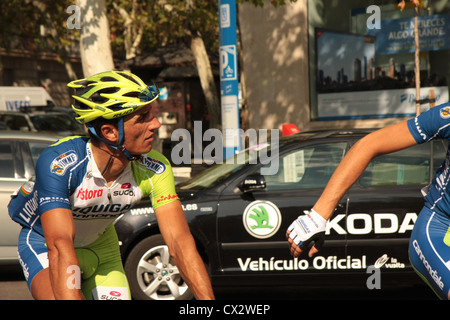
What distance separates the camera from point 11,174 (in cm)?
820

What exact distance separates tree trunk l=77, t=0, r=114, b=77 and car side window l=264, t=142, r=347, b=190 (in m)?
5.51

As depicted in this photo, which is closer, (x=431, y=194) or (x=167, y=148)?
(x=431, y=194)

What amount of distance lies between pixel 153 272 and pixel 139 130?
396 centimetres

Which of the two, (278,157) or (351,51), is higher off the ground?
(351,51)

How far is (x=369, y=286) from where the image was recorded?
689 cm

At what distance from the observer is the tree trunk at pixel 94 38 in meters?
11.5

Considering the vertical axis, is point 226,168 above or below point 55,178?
below

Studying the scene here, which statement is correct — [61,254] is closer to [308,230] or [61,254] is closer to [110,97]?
[110,97]

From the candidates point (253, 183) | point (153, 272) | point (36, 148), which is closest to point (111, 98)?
point (253, 183)

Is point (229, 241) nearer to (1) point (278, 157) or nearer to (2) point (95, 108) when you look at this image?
(1) point (278, 157)

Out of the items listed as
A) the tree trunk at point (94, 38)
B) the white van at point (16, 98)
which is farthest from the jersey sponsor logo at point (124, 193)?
the white van at point (16, 98)

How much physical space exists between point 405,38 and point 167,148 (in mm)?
5395

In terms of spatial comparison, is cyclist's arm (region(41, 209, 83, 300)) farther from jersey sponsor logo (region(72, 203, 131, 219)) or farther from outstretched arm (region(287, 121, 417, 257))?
outstretched arm (region(287, 121, 417, 257))

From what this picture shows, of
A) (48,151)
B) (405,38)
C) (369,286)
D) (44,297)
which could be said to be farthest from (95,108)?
(405,38)
